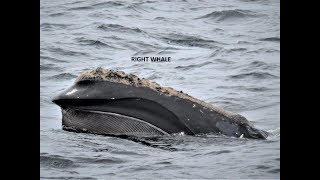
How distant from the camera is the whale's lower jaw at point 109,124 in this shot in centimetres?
776

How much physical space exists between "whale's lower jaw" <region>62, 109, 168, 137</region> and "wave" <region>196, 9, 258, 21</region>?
2792 mm

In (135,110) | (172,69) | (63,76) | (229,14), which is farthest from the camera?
(229,14)

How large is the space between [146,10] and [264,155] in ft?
10.8

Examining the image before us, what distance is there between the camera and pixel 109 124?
308 inches

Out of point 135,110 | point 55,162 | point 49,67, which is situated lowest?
point 55,162

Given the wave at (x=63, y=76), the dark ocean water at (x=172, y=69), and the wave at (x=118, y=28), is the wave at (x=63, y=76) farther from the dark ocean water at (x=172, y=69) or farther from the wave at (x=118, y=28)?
the wave at (x=118, y=28)

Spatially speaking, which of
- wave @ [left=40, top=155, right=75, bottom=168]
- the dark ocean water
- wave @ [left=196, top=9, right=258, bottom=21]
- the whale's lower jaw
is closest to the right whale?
the whale's lower jaw

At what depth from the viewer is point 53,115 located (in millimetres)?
8680

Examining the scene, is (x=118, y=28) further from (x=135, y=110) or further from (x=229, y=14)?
(x=135, y=110)

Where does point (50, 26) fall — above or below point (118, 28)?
above

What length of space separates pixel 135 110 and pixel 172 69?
69.7 inches

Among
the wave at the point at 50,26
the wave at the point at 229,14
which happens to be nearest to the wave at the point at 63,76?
the wave at the point at 50,26

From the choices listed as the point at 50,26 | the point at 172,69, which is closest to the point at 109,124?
the point at 172,69

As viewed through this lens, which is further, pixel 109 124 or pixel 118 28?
pixel 118 28
